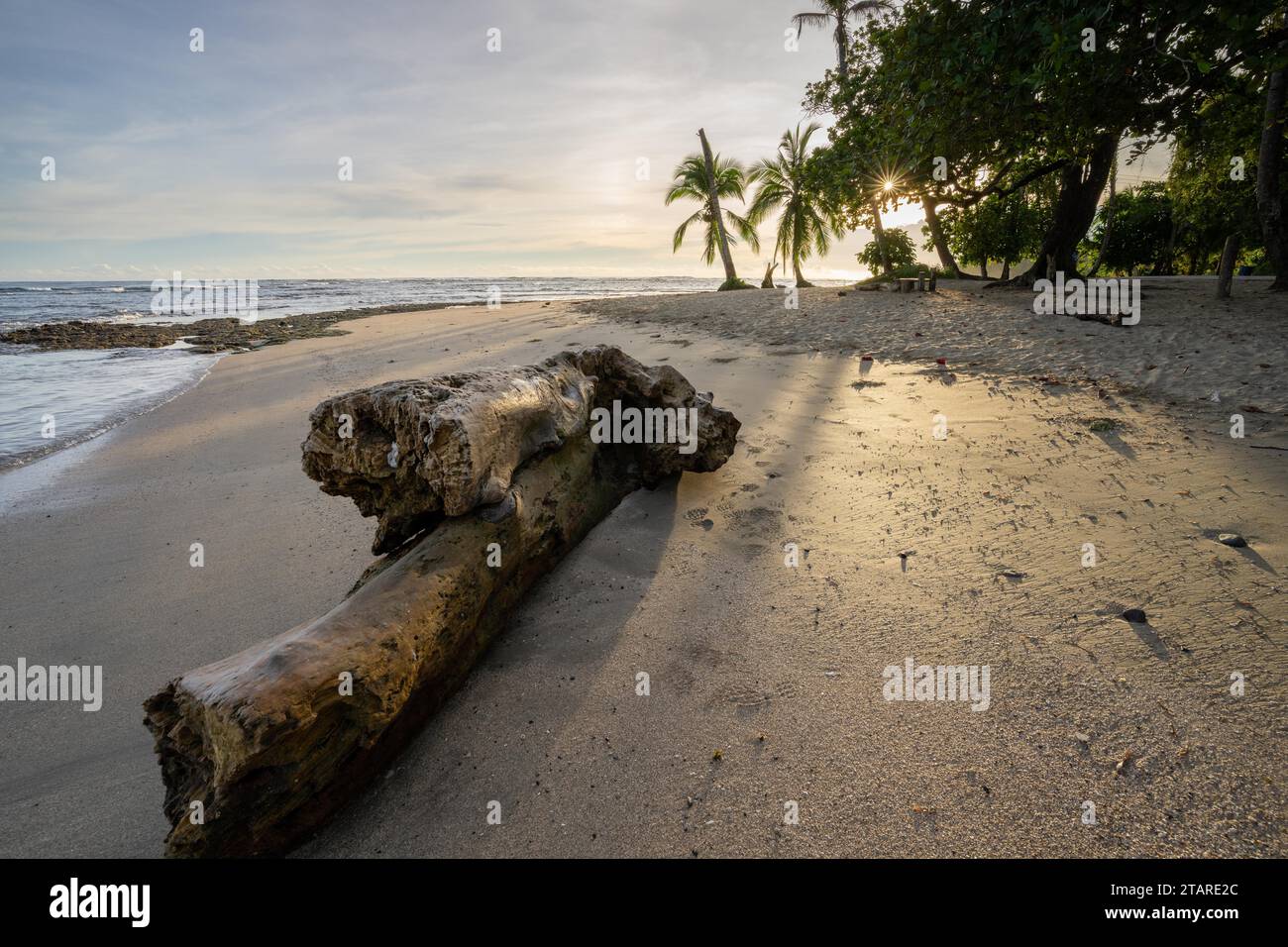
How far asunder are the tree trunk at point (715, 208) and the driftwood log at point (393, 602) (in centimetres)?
2626

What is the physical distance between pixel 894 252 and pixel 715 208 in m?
8.99

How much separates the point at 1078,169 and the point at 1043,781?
677 inches

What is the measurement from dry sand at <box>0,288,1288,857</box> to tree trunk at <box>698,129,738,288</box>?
24.2 metres

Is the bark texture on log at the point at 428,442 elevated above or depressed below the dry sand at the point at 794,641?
above

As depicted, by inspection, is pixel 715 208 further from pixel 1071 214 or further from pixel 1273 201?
pixel 1273 201

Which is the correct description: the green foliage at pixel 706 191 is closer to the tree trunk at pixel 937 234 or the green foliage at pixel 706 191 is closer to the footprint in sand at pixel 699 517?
the tree trunk at pixel 937 234

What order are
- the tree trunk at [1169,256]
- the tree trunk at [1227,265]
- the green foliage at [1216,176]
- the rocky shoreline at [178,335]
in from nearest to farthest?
the green foliage at [1216,176]
the tree trunk at [1227,265]
the rocky shoreline at [178,335]
the tree trunk at [1169,256]

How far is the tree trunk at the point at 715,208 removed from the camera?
28.2 m

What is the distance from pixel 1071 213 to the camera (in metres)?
13.9

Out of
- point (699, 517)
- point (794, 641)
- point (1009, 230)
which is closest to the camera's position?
point (794, 641)

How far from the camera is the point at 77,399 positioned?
9766 millimetres

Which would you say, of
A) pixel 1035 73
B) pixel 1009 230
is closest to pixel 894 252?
pixel 1009 230

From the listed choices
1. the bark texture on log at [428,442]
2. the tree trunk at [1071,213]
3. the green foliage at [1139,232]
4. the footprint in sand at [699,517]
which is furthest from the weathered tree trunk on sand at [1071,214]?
the bark texture on log at [428,442]
